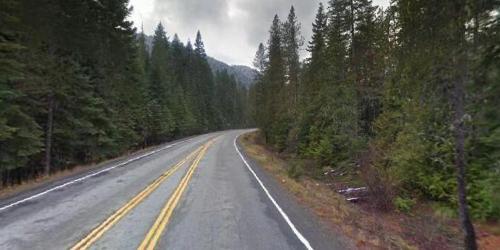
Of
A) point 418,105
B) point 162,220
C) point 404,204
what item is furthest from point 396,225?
point 162,220

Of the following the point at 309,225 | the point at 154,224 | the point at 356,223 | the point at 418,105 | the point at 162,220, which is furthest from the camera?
the point at 418,105

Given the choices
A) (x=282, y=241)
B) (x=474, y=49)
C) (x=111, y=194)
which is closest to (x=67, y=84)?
(x=111, y=194)

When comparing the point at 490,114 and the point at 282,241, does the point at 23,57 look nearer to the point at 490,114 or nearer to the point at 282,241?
the point at 282,241

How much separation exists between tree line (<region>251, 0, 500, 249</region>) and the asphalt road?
3.85 m

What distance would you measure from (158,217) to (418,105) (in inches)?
384

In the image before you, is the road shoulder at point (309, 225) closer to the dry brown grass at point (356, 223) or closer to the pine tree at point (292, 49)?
the dry brown grass at point (356, 223)

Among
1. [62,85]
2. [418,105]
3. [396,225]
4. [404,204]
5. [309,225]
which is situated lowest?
[396,225]

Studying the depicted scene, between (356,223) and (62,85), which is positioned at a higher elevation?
(62,85)

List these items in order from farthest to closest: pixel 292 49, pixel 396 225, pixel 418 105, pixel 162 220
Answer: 1. pixel 292 49
2. pixel 418 105
3. pixel 396 225
4. pixel 162 220

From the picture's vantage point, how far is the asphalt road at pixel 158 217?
29.1ft

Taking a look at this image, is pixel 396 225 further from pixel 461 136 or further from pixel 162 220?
pixel 162 220

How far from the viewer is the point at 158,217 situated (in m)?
11.0

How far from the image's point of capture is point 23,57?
21.3 m

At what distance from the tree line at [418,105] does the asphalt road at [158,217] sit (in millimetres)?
3855
